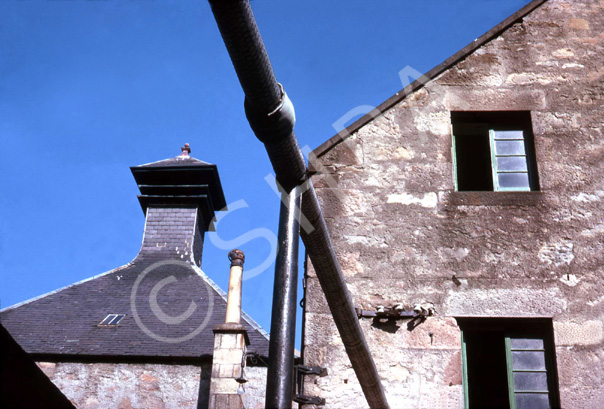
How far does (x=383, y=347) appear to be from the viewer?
5418mm

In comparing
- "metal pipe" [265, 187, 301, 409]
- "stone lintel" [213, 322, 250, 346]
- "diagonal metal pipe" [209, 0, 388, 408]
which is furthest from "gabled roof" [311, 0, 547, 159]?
"stone lintel" [213, 322, 250, 346]

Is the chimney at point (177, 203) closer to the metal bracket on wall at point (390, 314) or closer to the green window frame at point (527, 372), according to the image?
the metal bracket on wall at point (390, 314)

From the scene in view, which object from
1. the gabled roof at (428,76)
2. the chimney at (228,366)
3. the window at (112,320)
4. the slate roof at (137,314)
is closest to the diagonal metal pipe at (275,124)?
the gabled roof at (428,76)

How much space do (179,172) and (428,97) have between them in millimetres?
15978

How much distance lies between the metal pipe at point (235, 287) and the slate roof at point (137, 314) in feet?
2.75

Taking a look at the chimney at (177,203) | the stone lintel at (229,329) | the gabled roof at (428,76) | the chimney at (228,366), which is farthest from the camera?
the chimney at (177,203)

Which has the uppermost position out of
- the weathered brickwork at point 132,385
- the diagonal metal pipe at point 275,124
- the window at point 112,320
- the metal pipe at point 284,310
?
the window at point 112,320

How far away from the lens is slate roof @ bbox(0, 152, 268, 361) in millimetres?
15406

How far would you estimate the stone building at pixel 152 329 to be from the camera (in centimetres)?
1474

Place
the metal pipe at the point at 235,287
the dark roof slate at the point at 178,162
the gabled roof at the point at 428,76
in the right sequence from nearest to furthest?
the gabled roof at the point at 428,76 → the metal pipe at the point at 235,287 → the dark roof slate at the point at 178,162

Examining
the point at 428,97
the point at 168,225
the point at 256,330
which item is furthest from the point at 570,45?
the point at 168,225

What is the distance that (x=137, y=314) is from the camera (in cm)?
1700

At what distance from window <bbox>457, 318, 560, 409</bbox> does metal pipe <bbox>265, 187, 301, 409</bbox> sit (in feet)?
8.89

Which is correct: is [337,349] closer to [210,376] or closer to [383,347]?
[383,347]
